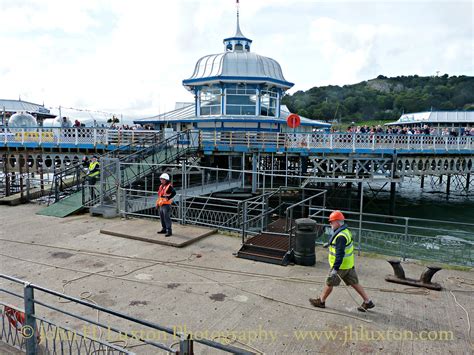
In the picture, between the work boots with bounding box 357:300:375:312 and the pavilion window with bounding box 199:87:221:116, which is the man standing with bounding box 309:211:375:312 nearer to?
the work boots with bounding box 357:300:375:312

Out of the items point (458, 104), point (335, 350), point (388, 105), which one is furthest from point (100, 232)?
point (458, 104)

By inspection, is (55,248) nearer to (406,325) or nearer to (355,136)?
(406,325)

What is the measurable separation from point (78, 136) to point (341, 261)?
20419 millimetres

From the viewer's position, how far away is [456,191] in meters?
37.0

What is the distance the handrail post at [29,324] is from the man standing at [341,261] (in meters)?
4.00

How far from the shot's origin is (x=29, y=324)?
4254 millimetres

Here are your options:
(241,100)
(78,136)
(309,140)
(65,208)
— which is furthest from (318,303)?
(78,136)

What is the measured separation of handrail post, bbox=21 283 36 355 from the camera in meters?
4.18

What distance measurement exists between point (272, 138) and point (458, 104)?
139 m

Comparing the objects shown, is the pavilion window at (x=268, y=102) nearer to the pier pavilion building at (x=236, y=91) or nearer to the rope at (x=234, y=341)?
the pier pavilion building at (x=236, y=91)

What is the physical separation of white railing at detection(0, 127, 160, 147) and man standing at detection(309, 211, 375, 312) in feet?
55.7

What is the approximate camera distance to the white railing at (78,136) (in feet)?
70.8

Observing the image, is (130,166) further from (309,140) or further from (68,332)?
(68,332)

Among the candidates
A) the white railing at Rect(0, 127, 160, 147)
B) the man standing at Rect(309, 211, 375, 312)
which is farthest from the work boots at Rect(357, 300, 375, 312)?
the white railing at Rect(0, 127, 160, 147)
